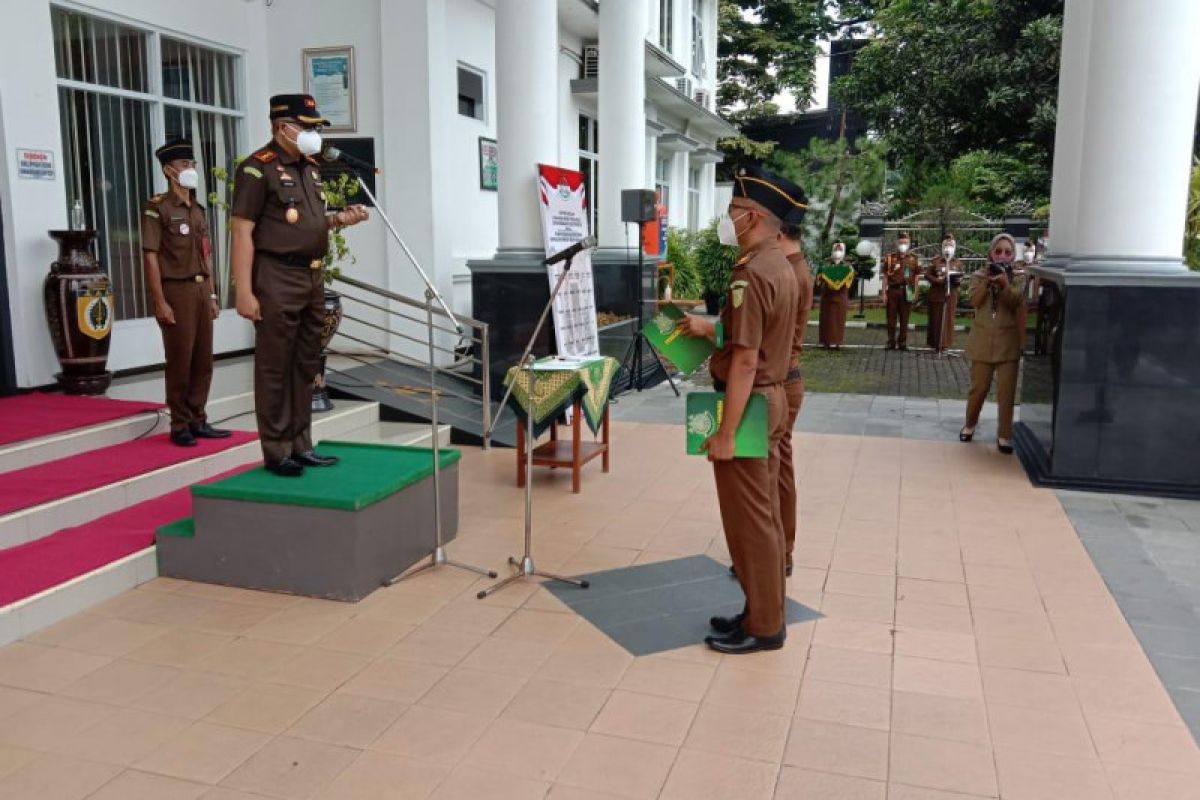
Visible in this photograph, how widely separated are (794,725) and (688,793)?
0.57 m

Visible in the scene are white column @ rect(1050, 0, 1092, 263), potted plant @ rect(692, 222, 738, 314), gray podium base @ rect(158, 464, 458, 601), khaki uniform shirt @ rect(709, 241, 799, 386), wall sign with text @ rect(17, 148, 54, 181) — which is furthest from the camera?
potted plant @ rect(692, 222, 738, 314)

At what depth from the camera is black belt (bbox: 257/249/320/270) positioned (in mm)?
4422

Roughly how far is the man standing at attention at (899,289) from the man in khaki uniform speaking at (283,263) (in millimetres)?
10619

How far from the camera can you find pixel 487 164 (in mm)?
10328

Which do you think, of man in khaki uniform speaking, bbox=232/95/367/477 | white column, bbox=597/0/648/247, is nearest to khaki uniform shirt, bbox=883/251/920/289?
white column, bbox=597/0/648/247

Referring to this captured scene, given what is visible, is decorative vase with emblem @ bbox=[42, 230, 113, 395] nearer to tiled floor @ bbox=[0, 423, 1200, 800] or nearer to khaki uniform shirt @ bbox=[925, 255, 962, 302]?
tiled floor @ bbox=[0, 423, 1200, 800]

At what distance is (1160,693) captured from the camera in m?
3.47

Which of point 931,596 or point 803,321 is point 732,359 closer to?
point 803,321

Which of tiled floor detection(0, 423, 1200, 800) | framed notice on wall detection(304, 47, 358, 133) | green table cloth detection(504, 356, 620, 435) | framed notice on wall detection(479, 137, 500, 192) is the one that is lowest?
tiled floor detection(0, 423, 1200, 800)

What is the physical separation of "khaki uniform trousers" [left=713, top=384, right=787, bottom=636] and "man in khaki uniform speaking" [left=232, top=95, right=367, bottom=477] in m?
2.11

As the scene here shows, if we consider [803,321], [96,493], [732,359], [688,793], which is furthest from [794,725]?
[96,493]

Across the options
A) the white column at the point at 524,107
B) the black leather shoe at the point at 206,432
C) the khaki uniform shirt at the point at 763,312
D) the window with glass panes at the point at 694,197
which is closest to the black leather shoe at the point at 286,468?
the black leather shoe at the point at 206,432

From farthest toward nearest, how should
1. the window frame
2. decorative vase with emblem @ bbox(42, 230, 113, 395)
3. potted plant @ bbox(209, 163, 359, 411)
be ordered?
the window frame < potted plant @ bbox(209, 163, 359, 411) < decorative vase with emblem @ bbox(42, 230, 113, 395)

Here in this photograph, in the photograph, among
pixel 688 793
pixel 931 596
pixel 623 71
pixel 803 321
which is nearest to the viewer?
pixel 688 793
